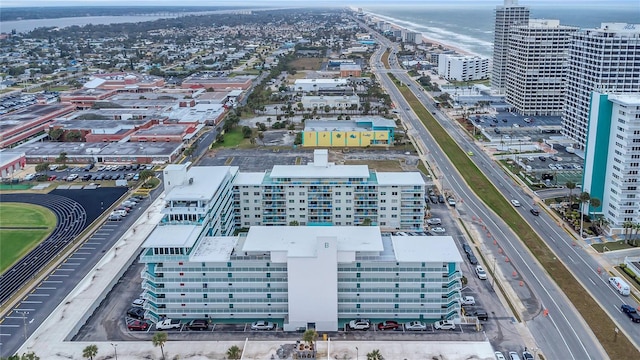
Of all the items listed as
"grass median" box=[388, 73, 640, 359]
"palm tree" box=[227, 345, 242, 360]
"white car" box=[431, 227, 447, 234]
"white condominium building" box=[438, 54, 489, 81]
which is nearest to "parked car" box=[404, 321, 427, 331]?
"grass median" box=[388, 73, 640, 359]

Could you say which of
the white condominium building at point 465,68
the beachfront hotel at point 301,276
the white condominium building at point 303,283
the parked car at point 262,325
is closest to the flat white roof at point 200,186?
the beachfront hotel at point 301,276

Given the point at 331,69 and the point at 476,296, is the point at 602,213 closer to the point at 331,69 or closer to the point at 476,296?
the point at 476,296

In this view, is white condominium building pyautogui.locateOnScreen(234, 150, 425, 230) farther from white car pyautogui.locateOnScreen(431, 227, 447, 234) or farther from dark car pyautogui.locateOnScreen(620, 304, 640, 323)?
dark car pyautogui.locateOnScreen(620, 304, 640, 323)

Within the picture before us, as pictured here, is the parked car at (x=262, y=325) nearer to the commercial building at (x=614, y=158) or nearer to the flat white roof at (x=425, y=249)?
the flat white roof at (x=425, y=249)

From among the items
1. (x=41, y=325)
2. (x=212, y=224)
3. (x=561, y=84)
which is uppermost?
(x=561, y=84)

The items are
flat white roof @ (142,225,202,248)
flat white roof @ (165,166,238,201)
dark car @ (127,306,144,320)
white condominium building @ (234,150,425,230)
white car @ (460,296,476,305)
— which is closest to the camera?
flat white roof @ (142,225,202,248)

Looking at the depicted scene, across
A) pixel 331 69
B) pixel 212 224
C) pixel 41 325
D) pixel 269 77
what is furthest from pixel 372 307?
pixel 331 69
